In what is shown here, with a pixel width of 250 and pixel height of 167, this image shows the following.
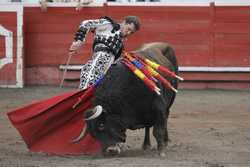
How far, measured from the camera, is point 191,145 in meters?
6.42

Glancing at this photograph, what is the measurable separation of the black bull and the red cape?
429mm

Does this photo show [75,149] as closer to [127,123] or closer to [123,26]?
[127,123]

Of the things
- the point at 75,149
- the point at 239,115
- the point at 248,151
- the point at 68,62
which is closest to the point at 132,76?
the point at 75,149

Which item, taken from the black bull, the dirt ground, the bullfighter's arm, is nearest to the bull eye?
the black bull

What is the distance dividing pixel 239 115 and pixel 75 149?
3.35 m

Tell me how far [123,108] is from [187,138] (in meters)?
1.55

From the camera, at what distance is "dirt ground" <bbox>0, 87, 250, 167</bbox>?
530 cm

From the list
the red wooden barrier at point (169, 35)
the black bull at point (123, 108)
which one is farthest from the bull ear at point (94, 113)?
the red wooden barrier at point (169, 35)

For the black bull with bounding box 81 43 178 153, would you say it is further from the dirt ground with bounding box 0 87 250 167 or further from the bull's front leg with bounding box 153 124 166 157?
the dirt ground with bounding box 0 87 250 167

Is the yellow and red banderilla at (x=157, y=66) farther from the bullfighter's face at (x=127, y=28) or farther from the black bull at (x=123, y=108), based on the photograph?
the bullfighter's face at (x=127, y=28)

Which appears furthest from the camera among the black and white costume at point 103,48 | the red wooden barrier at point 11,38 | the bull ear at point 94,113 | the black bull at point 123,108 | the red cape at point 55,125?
the red wooden barrier at point 11,38

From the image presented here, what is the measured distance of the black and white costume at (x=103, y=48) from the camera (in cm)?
600

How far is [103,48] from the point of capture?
6.03m

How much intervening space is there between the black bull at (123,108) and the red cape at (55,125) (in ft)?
1.41
